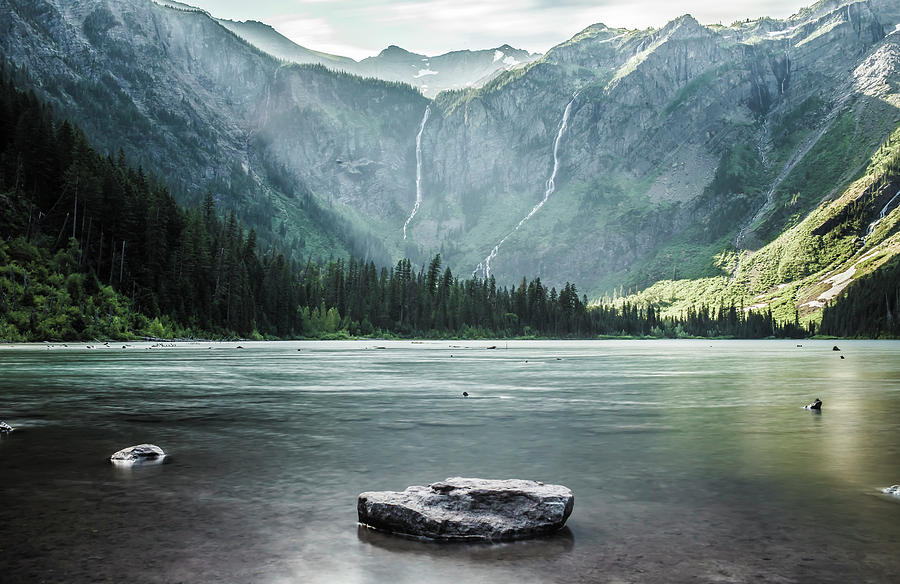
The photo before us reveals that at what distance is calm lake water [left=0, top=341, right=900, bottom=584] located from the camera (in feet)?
33.7

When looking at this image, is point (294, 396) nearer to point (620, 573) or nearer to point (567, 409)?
point (567, 409)

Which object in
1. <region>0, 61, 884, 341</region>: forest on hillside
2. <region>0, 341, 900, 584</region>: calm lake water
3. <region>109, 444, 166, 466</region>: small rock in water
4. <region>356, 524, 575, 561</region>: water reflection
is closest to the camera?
<region>0, 341, 900, 584</region>: calm lake water

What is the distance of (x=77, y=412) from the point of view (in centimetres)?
2953

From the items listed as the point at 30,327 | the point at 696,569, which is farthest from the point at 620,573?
the point at 30,327

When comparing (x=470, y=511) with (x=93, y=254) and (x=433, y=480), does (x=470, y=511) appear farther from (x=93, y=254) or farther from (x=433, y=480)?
(x=93, y=254)

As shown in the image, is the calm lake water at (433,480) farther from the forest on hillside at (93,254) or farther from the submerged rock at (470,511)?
the forest on hillside at (93,254)

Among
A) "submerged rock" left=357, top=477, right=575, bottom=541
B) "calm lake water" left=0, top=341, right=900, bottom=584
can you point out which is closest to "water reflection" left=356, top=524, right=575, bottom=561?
"calm lake water" left=0, top=341, right=900, bottom=584

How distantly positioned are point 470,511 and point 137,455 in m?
11.0

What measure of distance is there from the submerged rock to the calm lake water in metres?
0.36

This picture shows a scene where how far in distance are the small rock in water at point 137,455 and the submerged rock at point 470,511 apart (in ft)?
29.1

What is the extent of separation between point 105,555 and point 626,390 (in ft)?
124

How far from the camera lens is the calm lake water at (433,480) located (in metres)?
10.3

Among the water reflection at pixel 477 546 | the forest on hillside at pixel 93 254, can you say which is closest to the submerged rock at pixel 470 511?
the water reflection at pixel 477 546

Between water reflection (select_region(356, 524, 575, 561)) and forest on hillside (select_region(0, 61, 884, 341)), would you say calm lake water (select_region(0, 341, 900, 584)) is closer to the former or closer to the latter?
water reflection (select_region(356, 524, 575, 561))
